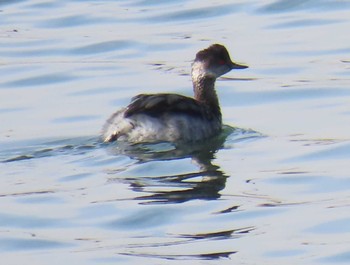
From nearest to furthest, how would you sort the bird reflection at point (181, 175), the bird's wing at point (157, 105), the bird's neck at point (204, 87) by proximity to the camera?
the bird reflection at point (181, 175), the bird's wing at point (157, 105), the bird's neck at point (204, 87)

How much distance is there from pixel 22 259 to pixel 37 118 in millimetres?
4497

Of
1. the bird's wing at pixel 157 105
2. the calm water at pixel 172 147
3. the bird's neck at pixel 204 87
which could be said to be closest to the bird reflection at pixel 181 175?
the calm water at pixel 172 147

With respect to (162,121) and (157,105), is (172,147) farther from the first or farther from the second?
(157,105)

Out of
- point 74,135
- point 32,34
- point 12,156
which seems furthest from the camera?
point 32,34

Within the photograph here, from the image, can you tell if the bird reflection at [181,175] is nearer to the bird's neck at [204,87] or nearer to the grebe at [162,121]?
the grebe at [162,121]

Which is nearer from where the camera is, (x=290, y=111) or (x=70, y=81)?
(x=290, y=111)

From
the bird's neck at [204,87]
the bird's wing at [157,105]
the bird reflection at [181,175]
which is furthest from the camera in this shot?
the bird's neck at [204,87]

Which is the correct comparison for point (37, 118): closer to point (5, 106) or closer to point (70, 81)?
point (5, 106)

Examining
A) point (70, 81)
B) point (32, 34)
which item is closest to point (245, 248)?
point (70, 81)

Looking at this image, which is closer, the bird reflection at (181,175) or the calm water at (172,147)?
the calm water at (172,147)

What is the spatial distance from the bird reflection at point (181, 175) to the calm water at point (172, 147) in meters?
0.02

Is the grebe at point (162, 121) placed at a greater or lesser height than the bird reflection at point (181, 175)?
greater

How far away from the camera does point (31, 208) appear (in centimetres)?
967

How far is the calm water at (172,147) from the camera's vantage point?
877cm
